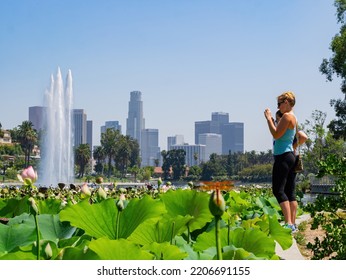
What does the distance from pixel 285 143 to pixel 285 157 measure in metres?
0.13

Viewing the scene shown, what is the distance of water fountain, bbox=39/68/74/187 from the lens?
47250mm

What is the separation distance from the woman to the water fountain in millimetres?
40537

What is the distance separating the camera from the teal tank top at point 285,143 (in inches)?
224

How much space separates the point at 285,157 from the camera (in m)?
5.73

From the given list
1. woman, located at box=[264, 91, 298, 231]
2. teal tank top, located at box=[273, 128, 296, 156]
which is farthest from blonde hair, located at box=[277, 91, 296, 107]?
teal tank top, located at box=[273, 128, 296, 156]

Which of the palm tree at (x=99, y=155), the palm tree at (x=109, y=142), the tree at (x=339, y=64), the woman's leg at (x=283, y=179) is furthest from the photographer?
the palm tree at (x=109, y=142)

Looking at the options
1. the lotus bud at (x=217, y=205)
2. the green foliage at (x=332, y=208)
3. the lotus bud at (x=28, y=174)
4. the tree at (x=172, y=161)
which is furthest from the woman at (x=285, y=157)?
the tree at (x=172, y=161)

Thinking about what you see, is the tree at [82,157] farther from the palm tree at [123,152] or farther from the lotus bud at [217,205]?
A: the lotus bud at [217,205]

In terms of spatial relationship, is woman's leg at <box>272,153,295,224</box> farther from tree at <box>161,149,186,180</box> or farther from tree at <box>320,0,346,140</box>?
tree at <box>161,149,186,180</box>

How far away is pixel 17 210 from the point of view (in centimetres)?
325

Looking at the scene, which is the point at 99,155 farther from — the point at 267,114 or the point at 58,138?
the point at 267,114

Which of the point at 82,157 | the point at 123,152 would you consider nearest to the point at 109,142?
the point at 123,152

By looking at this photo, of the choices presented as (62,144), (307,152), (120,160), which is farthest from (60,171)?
(120,160)
